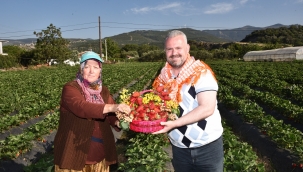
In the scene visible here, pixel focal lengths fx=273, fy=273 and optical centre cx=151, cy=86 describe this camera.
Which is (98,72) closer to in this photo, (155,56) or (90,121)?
(90,121)

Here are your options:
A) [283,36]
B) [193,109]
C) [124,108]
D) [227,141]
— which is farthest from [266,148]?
[283,36]

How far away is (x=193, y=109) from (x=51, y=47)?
56.9 metres

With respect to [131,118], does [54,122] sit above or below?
below

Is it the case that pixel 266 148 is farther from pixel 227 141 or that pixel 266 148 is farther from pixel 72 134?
pixel 72 134

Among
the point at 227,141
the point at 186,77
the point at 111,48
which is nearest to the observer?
the point at 186,77

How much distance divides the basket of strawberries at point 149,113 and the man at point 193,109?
0.30 ft

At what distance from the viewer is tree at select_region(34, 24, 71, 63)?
55062 millimetres

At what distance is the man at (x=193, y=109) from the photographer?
256 cm

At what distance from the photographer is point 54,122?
8398 millimetres

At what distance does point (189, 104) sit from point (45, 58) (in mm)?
57720

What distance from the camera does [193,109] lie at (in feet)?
8.49

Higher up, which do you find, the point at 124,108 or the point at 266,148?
the point at 124,108

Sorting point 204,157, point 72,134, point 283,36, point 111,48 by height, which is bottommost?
point 204,157

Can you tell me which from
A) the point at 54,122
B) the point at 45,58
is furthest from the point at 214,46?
the point at 54,122
